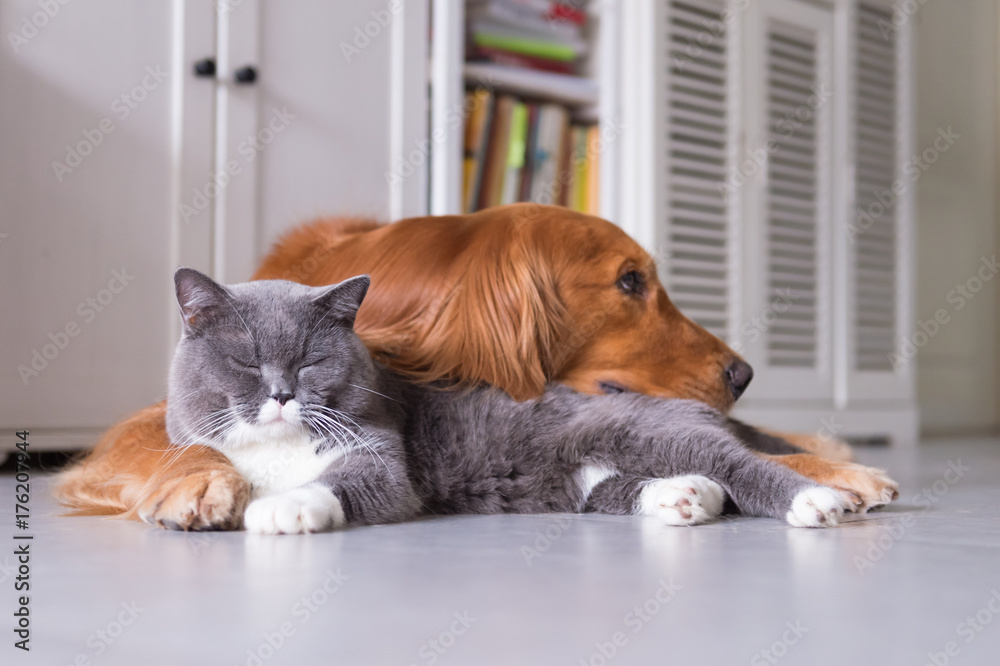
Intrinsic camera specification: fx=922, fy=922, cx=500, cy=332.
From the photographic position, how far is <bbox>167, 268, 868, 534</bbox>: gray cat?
1145 mm

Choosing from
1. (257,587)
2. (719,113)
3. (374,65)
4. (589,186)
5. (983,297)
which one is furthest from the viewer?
(983,297)

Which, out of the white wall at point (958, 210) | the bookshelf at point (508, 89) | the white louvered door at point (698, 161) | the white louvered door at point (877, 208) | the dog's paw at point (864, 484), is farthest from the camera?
the white wall at point (958, 210)

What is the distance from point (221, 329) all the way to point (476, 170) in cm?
169

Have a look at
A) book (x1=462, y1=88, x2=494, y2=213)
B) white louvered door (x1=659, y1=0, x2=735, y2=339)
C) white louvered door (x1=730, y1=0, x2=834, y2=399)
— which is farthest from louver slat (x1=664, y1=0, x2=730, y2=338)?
book (x1=462, y1=88, x2=494, y2=213)

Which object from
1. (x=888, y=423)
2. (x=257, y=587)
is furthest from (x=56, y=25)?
(x=888, y=423)

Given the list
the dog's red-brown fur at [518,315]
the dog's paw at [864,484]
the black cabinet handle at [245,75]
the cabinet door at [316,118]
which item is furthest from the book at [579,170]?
the dog's paw at [864,484]

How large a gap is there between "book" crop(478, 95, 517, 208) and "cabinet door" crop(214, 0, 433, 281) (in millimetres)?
211

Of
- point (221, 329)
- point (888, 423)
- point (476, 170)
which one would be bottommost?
point (888, 423)

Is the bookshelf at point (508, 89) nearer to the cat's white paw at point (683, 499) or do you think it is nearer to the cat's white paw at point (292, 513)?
the cat's white paw at point (683, 499)

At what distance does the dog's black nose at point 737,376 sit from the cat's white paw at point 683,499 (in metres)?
0.29

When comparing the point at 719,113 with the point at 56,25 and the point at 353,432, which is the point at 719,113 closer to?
the point at 56,25

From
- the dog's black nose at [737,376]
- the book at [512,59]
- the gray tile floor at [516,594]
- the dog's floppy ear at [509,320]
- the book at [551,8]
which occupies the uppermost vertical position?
the book at [551,8]

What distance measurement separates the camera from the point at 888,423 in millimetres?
3783

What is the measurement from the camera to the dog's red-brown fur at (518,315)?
142cm
